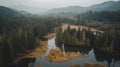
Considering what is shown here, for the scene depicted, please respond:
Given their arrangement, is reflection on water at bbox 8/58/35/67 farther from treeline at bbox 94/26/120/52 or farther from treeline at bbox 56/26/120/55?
treeline at bbox 94/26/120/52

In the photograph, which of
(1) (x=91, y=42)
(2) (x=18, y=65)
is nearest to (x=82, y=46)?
(1) (x=91, y=42)

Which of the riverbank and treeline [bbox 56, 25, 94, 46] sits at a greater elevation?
treeline [bbox 56, 25, 94, 46]

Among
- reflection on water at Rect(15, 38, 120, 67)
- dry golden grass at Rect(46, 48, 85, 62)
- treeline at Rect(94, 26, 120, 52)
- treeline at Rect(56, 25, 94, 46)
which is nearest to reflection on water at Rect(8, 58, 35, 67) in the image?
reflection on water at Rect(15, 38, 120, 67)

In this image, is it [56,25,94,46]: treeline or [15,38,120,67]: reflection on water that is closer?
[15,38,120,67]: reflection on water

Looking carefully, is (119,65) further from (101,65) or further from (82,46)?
(82,46)

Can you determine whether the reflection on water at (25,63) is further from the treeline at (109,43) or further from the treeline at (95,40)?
the treeline at (109,43)

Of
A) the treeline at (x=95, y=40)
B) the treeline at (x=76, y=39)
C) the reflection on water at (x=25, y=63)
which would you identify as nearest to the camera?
the reflection on water at (x=25, y=63)

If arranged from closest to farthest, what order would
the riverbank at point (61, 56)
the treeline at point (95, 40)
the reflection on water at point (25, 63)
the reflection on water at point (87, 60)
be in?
the reflection on water at point (25, 63), the reflection on water at point (87, 60), the riverbank at point (61, 56), the treeline at point (95, 40)

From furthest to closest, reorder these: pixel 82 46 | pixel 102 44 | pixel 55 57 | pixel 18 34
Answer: pixel 82 46 → pixel 102 44 → pixel 18 34 → pixel 55 57

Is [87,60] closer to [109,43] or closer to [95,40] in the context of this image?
[109,43]

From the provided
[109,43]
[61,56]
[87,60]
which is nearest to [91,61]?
[87,60]

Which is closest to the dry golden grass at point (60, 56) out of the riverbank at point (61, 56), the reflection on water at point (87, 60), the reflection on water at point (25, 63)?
the riverbank at point (61, 56)
